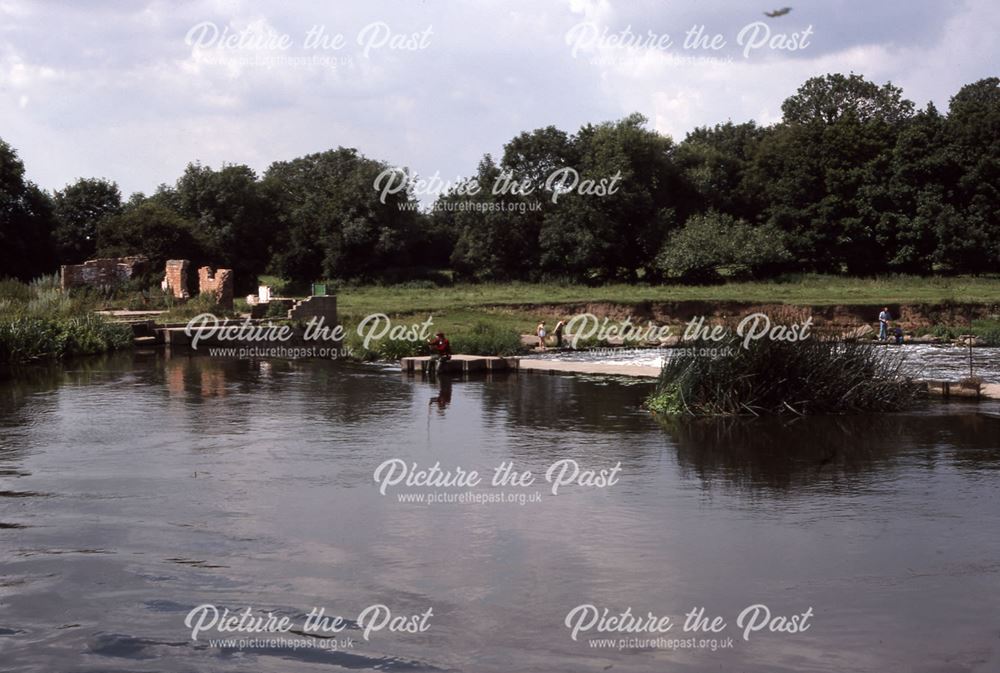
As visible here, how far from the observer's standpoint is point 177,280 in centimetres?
4169

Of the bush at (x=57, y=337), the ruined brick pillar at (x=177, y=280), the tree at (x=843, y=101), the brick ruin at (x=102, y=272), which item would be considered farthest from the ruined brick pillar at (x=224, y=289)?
the tree at (x=843, y=101)

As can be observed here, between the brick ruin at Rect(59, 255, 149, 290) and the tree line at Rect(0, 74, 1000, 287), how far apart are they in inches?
106

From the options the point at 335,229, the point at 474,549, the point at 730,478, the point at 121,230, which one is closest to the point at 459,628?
the point at 474,549

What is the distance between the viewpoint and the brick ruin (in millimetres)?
41469

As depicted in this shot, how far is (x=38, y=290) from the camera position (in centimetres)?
3566

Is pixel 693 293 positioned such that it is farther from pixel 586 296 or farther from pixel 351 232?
pixel 351 232

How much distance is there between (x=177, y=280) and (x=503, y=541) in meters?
33.0

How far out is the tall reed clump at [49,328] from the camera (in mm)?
28578

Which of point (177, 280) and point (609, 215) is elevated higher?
point (609, 215)

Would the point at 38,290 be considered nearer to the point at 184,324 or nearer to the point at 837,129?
the point at 184,324

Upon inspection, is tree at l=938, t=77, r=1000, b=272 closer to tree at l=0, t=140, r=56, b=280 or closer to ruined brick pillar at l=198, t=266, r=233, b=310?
ruined brick pillar at l=198, t=266, r=233, b=310

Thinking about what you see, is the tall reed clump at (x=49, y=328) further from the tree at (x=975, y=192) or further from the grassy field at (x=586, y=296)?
the tree at (x=975, y=192)

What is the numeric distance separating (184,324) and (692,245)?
90.9 feet

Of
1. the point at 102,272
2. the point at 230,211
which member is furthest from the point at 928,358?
the point at 230,211
